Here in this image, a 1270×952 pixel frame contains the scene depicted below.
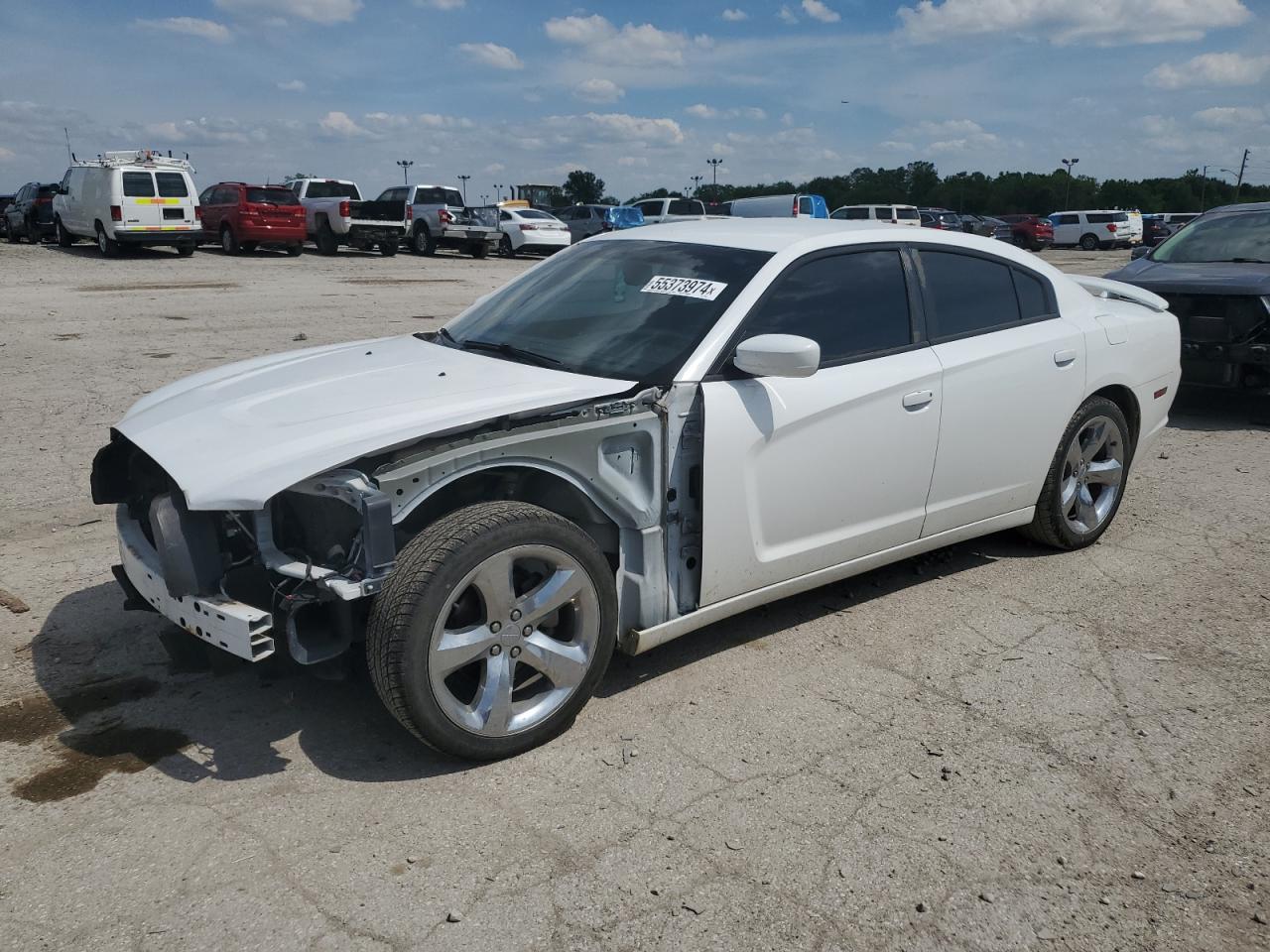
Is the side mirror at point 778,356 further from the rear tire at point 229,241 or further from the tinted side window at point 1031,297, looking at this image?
the rear tire at point 229,241

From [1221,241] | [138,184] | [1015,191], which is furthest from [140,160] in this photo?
[1015,191]

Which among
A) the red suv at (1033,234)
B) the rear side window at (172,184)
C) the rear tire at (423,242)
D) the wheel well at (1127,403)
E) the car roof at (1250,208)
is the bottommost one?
the red suv at (1033,234)

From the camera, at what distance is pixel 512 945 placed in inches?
97.0

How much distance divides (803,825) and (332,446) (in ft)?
5.69

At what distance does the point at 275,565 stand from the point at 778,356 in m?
1.73

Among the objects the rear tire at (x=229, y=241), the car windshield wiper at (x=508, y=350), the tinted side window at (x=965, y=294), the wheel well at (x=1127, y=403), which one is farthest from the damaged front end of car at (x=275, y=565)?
the rear tire at (x=229, y=241)

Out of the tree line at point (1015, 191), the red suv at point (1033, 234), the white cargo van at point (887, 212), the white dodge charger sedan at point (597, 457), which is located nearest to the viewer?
the white dodge charger sedan at point (597, 457)

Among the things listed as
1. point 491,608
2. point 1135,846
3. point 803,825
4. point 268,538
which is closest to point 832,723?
point 803,825

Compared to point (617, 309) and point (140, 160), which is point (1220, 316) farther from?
point (140, 160)

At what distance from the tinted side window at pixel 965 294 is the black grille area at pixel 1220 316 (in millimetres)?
4294

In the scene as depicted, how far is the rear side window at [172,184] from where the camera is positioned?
2281 cm

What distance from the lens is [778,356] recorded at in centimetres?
350

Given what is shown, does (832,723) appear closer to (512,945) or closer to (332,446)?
(512,945)

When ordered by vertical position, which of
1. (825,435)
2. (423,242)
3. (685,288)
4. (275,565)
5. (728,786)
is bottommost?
(728,786)
